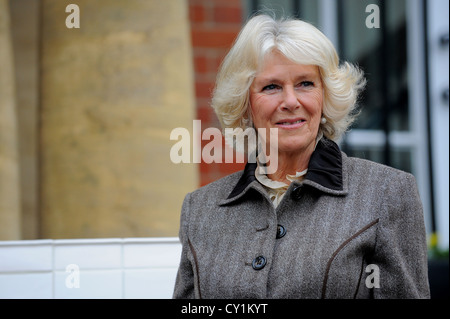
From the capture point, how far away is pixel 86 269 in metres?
2.58

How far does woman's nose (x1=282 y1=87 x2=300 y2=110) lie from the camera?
1.89 meters

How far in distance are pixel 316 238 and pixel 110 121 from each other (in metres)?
1.26

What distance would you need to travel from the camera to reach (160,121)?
9.32 feet

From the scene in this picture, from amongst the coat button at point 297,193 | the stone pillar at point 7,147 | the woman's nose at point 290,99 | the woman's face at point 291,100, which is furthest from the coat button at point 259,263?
the stone pillar at point 7,147

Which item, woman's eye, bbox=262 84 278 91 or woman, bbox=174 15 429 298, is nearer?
woman, bbox=174 15 429 298

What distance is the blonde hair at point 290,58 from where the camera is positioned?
1.91 metres

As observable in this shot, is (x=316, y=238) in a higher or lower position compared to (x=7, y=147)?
lower

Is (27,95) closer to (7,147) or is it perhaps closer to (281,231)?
(7,147)

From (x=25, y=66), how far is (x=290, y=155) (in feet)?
5.28

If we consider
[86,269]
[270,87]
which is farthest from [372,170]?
[86,269]

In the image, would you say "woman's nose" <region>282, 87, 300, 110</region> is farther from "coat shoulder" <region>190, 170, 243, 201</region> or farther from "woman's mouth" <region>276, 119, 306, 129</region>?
"coat shoulder" <region>190, 170, 243, 201</region>

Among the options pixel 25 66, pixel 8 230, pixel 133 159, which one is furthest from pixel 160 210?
pixel 25 66

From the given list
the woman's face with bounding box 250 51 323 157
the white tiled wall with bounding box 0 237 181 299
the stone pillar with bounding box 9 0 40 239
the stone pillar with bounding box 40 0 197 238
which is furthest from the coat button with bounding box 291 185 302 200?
the stone pillar with bounding box 9 0 40 239

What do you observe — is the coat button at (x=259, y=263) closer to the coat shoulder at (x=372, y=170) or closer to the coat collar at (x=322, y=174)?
the coat collar at (x=322, y=174)
